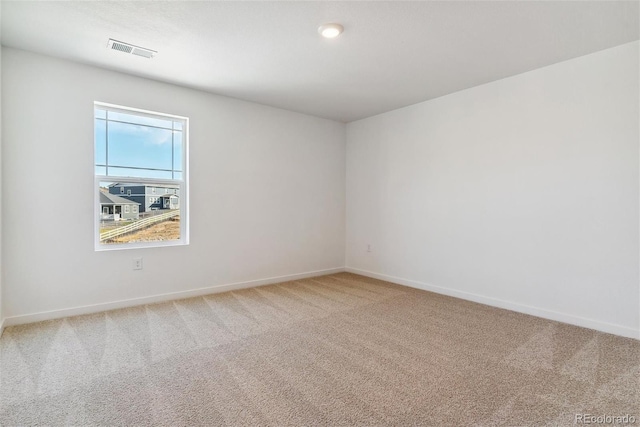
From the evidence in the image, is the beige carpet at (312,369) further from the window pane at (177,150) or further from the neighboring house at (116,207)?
the window pane at (177,150)

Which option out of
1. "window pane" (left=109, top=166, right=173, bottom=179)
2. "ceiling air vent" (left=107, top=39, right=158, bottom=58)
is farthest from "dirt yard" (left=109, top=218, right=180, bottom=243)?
"ceiling air vent" (left=107, top=39, right=158, bottom=58)

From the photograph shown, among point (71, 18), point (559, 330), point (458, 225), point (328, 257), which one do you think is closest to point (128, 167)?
point (71, 18)

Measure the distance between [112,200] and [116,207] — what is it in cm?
8

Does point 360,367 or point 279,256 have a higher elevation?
point 279,256

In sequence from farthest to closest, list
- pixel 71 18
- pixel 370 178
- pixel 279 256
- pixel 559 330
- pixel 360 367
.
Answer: pixel 370 178, pixel 279 256, pixel 559 330, pixel 71 18, pixel 360 367

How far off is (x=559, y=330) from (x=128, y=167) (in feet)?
14.9

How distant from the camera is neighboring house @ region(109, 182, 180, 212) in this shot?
3.47 meters

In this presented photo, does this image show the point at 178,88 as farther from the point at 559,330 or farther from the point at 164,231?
the point at 559,330

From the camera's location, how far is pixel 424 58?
2.98 metres

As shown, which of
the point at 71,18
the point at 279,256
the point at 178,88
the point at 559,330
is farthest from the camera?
the point at 279,256

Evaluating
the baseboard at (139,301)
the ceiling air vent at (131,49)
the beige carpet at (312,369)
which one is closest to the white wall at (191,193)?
the baseboard at (139,301)

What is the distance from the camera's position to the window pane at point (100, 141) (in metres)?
3.30

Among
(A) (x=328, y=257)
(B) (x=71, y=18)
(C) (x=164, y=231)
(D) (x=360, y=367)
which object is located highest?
(B) (x=71, y=18)

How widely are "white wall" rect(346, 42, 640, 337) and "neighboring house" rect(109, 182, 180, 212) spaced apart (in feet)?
9.45
